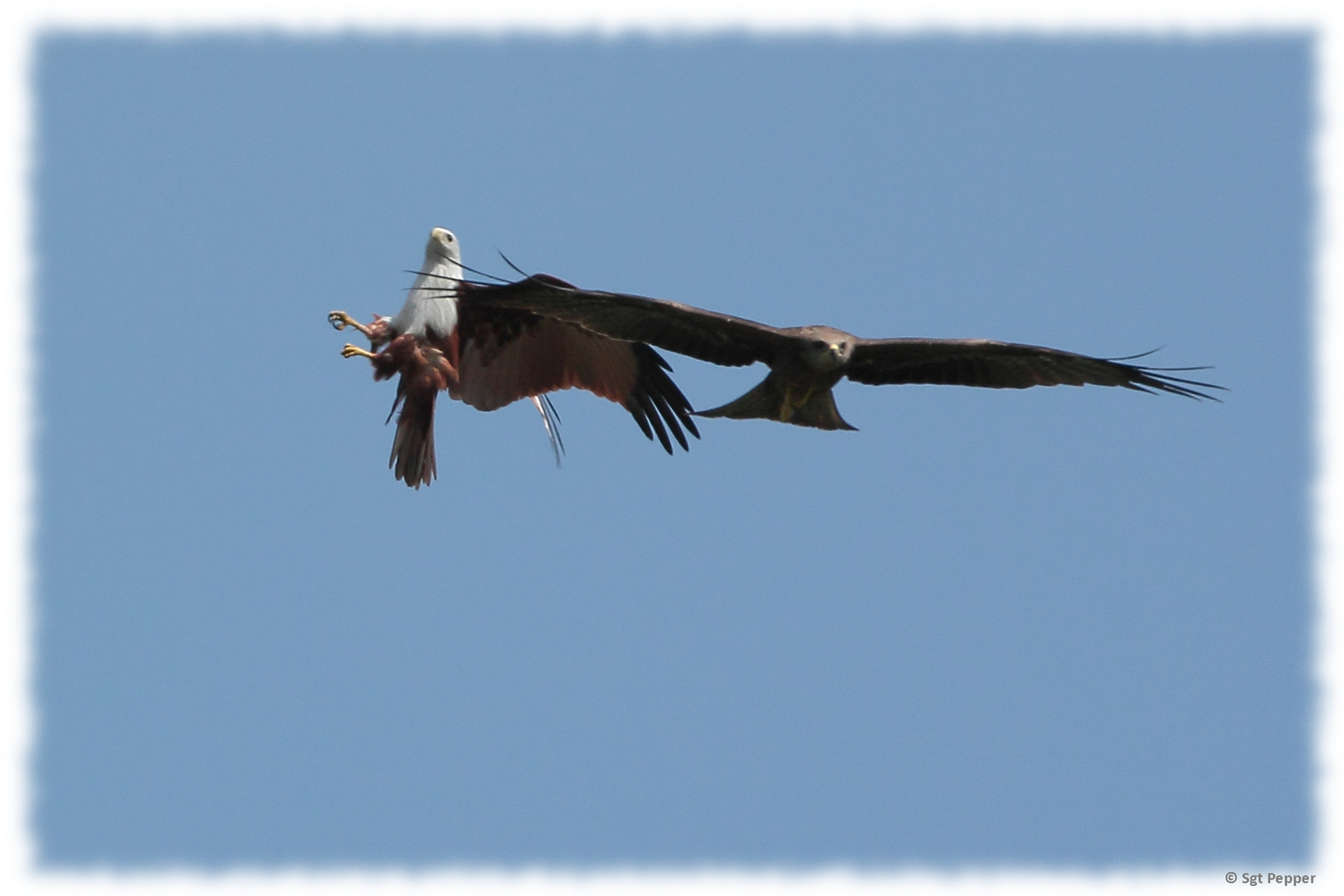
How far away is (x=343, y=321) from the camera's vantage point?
1105cm

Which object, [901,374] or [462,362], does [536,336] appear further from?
[901,374]

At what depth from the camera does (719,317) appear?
10.2 metres

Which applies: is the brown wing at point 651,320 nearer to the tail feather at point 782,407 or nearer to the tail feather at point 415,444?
the tail feather at point 782,407

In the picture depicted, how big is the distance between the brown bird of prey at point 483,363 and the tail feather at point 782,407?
1.30 metres

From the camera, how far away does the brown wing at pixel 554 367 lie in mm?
11789

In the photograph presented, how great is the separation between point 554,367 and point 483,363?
48cm

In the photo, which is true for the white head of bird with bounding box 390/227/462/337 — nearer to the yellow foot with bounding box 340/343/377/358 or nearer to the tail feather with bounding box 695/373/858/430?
the yellow foot with bounding box 340/343/377/358

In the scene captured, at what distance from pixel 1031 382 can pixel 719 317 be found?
211 centimetres

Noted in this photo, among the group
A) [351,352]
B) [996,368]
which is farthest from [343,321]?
[996,368]

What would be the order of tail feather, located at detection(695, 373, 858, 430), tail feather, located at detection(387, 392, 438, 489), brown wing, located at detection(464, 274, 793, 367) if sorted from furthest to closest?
tail feather, located at detection(387, 392, 438, 489)
tail feather, located at detection(695, 373, 858, 430)
brown wing, located at detection(464, 274, 793, 367)

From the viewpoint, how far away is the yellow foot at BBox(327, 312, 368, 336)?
11000 mm

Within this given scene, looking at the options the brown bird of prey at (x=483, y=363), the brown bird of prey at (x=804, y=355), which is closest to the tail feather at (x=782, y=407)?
the brown bird of prey at (x=804, y=355)

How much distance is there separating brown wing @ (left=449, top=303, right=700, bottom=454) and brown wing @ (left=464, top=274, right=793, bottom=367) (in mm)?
1328

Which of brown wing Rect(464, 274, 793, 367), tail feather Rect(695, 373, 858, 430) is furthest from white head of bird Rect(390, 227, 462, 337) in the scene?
tail feather Rect(695, 373, 858, 430)
